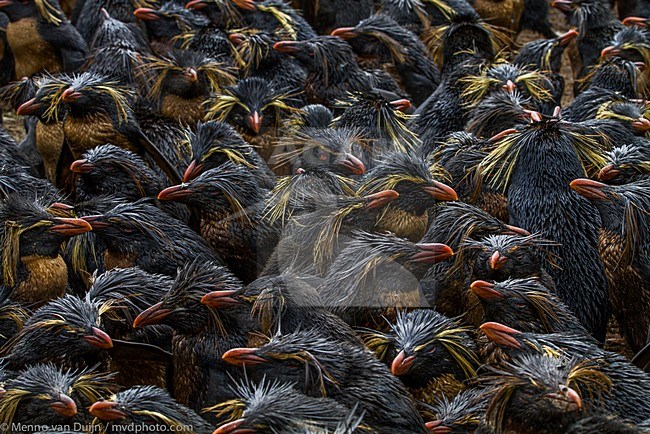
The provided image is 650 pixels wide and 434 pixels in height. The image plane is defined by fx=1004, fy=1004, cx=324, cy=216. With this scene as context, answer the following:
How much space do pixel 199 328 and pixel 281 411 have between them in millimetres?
700

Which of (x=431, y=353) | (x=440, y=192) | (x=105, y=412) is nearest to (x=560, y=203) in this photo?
(x=440, y=192)

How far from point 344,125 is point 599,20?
6.74 feet

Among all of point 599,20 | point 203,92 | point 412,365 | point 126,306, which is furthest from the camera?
point 599,20

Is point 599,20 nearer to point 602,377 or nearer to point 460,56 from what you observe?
point 460,56

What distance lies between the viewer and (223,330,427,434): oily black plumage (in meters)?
2.76

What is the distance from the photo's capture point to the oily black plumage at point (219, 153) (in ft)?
13.3

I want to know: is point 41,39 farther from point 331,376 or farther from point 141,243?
point 331,376

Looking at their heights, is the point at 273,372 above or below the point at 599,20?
below

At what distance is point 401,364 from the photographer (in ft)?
9.82

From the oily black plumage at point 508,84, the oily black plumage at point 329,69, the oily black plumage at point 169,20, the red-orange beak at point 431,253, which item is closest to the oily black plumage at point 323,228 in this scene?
the red-orange beak at point 431,253

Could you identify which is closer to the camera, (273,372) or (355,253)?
(273,372)

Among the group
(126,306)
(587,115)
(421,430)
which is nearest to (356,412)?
(421,430)

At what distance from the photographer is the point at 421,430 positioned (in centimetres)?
278

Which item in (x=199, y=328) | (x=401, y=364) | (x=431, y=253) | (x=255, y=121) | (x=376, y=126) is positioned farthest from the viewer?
(x=255, y=121)
